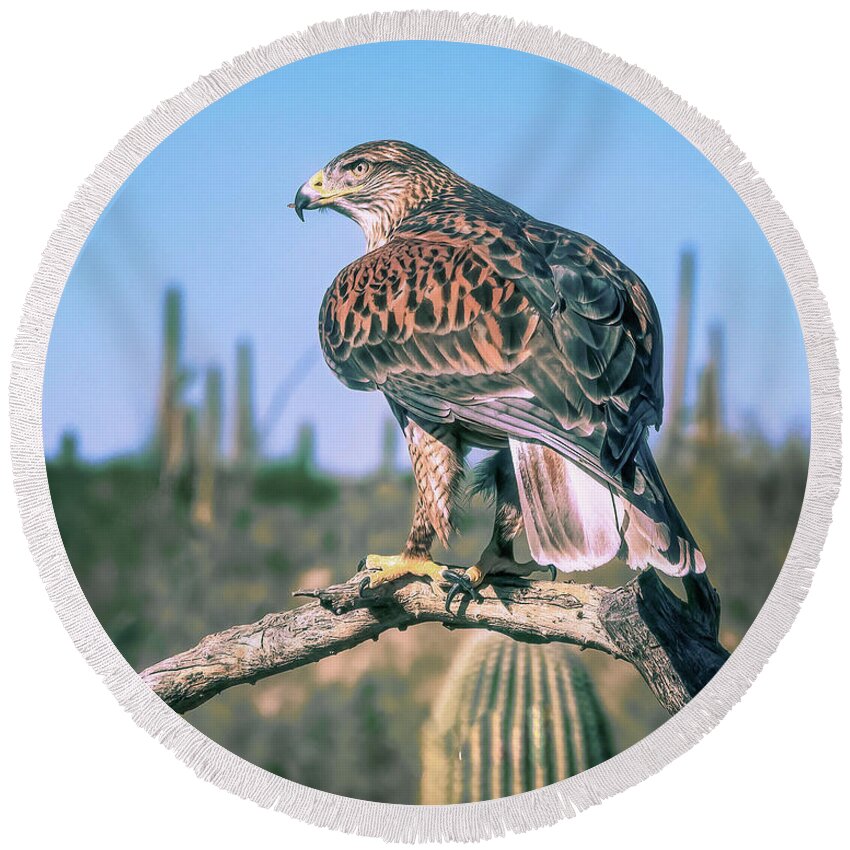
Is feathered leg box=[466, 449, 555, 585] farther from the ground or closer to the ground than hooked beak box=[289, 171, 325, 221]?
closer to the ground

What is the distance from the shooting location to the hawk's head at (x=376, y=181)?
2.81 metres

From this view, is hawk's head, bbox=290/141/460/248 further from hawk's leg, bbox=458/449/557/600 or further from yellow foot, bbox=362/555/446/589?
yellow foot, bbox=362/555/446/589

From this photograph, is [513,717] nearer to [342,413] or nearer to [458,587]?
[458,587]

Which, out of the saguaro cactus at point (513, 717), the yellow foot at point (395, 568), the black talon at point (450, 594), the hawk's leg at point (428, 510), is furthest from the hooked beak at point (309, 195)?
the saguaro cactus at point (513, 717)

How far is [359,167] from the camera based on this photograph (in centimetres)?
283

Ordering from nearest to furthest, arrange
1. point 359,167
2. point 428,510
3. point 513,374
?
1. point 513,374
2. point 428,510
3. point 359,167

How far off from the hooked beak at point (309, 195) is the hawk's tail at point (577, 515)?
32.9 inches

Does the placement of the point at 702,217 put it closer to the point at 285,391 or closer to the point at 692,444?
the point at 692,444

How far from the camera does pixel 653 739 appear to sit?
2803mm

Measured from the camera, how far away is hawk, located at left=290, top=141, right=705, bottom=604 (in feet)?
8.38

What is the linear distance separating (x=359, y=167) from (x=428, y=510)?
3.04 ft

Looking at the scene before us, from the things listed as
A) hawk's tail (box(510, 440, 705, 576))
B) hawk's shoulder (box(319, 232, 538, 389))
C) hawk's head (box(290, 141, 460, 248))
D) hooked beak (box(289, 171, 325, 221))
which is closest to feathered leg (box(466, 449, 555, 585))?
hawk's tail (box(510, 440, 705, 576))

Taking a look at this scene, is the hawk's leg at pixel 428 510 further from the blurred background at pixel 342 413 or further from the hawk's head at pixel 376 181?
the hawk's head at pixel 376 181

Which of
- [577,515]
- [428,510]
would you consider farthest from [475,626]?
[577,515]
